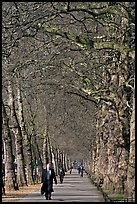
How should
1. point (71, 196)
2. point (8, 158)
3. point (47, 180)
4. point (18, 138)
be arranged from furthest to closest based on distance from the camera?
1. point (18, 138)
2. point (8, 158)
3. point (71, 196)
4. point (47, 180)

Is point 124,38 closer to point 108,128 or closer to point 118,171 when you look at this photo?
point 118,171

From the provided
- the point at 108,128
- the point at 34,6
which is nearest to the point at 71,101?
the point at 108,128

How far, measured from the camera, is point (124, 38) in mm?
28125

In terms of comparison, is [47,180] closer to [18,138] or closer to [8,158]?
[8,158]

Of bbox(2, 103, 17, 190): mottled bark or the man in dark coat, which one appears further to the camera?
bbox(2, 103, 17, 190): mottled bark

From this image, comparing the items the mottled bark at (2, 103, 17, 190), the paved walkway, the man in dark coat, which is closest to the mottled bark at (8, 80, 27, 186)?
the paved walkway

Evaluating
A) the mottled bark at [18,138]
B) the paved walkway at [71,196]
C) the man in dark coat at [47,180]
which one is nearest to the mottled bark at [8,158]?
the paved walkway at [71,196]

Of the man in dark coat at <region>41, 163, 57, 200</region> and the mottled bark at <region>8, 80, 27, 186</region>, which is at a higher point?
the mottled bark at <region>8, 80, 27, 186</region>

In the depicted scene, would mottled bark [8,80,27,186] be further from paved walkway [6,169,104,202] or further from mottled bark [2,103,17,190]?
mottled bark [2,103,17,190]

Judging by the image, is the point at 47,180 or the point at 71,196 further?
the point at 71,196

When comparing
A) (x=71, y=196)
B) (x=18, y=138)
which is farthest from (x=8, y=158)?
(x=18, y=138)

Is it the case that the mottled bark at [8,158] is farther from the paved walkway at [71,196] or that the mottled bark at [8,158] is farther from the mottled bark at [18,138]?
the mottled bark at [18,138]

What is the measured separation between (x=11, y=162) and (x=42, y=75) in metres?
5.28

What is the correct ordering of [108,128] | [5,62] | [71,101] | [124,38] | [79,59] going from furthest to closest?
[71,101] → [108,128] → [79,59] → [5,62] → [124,38]
